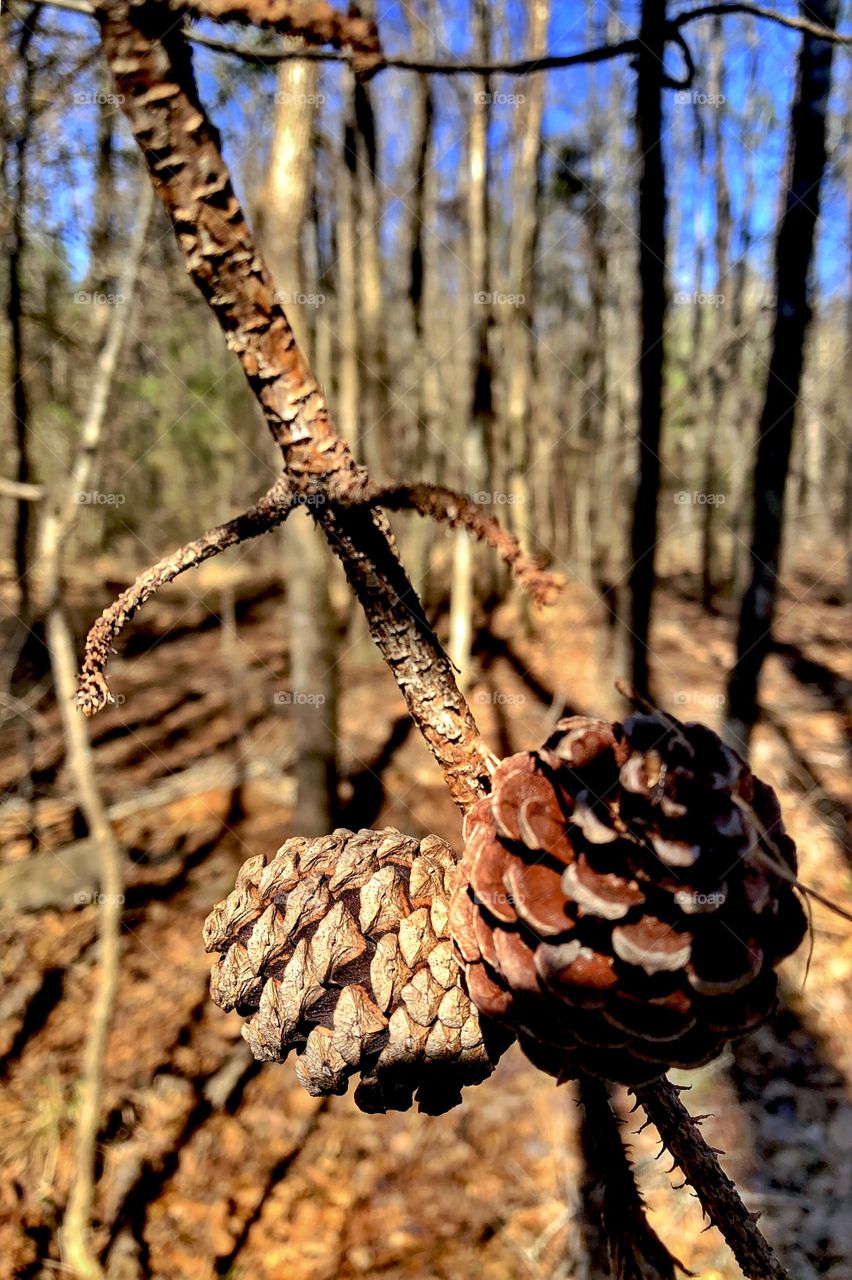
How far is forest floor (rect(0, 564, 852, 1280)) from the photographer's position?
9.19 ft

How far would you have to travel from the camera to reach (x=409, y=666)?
0.67m

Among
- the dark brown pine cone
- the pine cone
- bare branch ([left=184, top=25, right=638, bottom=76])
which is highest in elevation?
bare branch ([left=184, top=25, right=638, bottom=76])

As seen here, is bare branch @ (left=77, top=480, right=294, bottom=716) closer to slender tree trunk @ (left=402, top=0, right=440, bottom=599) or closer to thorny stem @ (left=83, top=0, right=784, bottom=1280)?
thorny stem @ (left=83, top=0, right=784, bottom=1280)

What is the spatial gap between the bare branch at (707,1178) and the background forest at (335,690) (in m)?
0.46

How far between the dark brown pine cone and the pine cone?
0.06 m

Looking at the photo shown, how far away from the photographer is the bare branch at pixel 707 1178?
67 cm

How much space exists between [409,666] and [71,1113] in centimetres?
351

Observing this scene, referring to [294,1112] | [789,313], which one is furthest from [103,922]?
[789,313]

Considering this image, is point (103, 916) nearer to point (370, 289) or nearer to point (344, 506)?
point (344, 506)

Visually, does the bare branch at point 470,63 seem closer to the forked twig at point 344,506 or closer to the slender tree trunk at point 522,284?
the forked twig at point 344,506

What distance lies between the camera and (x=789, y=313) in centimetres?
327

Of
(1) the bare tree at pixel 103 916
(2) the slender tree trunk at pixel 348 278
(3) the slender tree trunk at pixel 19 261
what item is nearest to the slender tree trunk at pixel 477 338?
(2) the slender tree trunk at pixel 348 278

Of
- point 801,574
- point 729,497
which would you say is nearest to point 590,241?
point 729,497

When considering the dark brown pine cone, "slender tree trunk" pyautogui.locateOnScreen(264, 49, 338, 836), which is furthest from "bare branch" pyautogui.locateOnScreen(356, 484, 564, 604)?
"slender tree trunk" pyautogui.locateOnScreen(264, 49, 338, 836)
